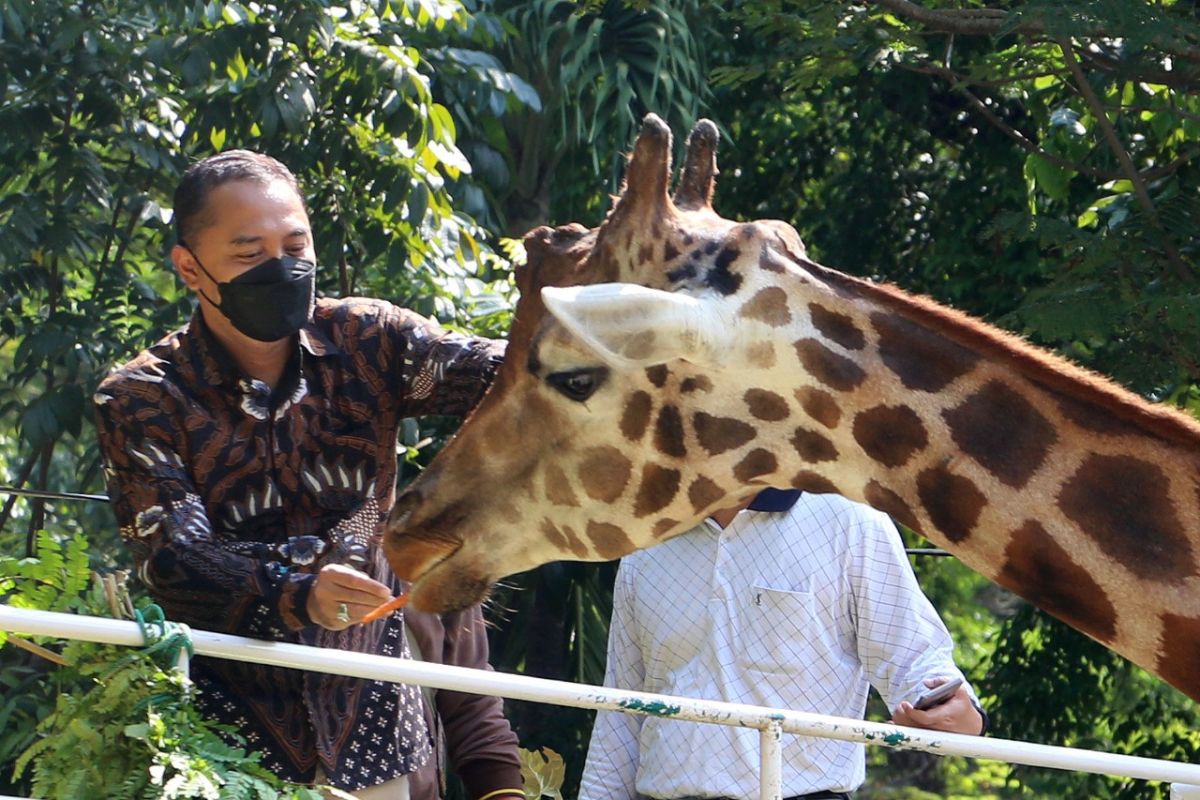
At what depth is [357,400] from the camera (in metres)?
3.47

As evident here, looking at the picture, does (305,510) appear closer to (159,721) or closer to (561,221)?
(159,721)

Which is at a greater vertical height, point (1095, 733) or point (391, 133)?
point (391, 133)

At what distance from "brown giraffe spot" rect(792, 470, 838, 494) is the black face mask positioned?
1.05 metres

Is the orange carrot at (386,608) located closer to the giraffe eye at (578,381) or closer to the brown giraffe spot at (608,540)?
the brown giraffe spot at (608,540)

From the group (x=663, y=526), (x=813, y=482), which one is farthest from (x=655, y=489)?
(x=813, y=482)

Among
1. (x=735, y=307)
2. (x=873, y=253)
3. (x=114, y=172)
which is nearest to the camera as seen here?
(x=735, y=307)

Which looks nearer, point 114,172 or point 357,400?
point 357,400

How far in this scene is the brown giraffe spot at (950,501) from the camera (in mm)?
2982

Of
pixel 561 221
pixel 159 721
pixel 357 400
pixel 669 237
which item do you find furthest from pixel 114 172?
pixel 159 721

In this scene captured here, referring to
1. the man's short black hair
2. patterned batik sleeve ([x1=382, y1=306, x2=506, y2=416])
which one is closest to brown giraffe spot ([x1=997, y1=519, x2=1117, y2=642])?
patterned batik sleeve ([x1=382, y1=306, x2=506, y2=416])

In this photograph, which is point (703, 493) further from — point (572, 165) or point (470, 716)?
point (572, 165)

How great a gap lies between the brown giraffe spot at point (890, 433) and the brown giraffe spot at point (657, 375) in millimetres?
368

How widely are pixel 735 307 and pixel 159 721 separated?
4.05ft

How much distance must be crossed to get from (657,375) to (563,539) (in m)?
0.41
